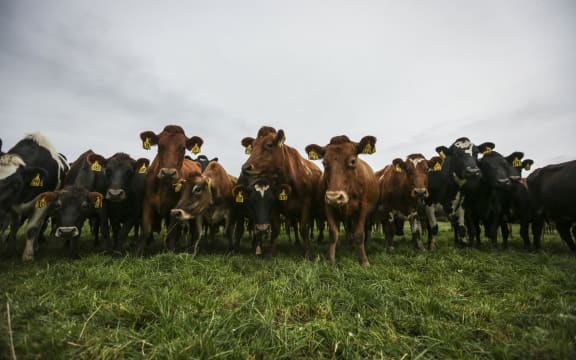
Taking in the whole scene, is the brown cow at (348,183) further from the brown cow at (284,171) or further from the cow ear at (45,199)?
the cow ear at (45,199)

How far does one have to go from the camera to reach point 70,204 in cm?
550

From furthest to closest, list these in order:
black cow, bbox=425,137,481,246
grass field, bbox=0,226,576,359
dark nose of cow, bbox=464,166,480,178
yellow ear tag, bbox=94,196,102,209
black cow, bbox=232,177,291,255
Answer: black cow, bbox=425,137,481,246 < dark nose of cow, bbox=464,166,480,178 < black cow, bbox=232,177,291,255 < yellow ear tag, bbox=94,196,102,209 < grass field, bbox=0,226,576,359

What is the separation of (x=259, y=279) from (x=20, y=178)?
18.7ft

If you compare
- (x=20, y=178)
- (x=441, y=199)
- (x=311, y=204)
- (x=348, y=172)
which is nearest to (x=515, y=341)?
(x=348, y=172)

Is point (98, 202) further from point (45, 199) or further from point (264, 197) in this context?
point (264, 197)

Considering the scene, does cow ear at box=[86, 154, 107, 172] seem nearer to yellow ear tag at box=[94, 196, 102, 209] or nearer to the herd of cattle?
the herd of cattle

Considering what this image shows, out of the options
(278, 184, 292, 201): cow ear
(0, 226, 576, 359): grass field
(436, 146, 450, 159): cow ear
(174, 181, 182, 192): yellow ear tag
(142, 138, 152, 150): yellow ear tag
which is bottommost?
(0, 226, 576, 359): grass field

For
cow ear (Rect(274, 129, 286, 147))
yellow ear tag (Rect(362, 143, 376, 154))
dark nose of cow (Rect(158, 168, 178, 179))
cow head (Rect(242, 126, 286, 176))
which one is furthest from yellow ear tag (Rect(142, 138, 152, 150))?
yellow ear tag (Rect(362, 143, 376, 154))

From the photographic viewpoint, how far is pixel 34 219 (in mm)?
6055

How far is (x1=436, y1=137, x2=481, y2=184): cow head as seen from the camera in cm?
740

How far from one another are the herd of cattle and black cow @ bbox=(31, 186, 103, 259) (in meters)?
0.02

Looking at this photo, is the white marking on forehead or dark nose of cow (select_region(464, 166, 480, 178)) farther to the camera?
the white marking on forehead

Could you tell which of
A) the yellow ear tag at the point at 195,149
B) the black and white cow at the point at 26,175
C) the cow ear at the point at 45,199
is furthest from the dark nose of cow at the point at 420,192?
the black and white cow at the point at 26,175

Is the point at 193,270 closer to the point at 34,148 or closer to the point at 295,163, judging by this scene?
the point at 295,163
